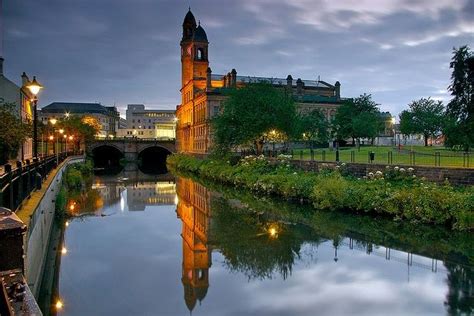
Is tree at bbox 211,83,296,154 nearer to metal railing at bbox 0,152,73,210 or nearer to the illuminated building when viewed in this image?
the illuminated building

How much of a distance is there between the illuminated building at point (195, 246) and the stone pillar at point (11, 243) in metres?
7.53

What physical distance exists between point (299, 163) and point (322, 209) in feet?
45.6

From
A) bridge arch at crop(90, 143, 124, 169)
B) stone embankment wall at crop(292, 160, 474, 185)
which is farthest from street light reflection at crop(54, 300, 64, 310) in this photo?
bridge arch at crop(90, 143, 124, 169)

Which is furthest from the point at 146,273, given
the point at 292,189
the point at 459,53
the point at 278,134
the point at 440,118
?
the point at 440,118

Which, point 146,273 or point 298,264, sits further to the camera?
point 298,264

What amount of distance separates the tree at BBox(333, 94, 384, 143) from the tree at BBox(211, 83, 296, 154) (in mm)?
22706

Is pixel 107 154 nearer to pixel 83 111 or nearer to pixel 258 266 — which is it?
pixel 83 111

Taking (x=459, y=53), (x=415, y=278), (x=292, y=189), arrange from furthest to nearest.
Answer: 1. (x=459, y=53)
2. (x=292, y=189)
3. (x=415, y=278)

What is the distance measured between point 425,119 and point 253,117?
40662 mm

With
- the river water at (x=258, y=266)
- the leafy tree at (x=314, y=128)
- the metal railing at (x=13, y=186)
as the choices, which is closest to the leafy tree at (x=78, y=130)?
the leafy tree at (x=314, y=128)

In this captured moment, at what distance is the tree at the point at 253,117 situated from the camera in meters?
50.2

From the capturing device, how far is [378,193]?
26.0m

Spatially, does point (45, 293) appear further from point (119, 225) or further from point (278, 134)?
point (278, 134)

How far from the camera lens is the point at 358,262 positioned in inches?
639
